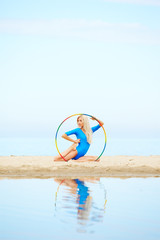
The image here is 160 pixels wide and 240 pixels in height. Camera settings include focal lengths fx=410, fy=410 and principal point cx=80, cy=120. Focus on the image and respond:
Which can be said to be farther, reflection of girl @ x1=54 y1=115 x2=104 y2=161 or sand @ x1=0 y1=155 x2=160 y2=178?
reflection of girl @ x1=54 y1=115 x2=104 y2=161

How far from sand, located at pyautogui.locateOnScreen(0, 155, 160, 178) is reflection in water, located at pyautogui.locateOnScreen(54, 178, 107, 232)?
4.56 feet

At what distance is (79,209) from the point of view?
795 cm

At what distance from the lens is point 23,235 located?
20.4 ft

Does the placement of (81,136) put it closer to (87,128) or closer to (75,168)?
(87,128)

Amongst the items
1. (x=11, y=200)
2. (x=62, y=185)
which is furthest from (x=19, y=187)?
(x=11, y=200)

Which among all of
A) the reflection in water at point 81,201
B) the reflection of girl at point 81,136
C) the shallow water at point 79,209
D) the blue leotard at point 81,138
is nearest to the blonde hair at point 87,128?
the reflection of girl at point 81,136

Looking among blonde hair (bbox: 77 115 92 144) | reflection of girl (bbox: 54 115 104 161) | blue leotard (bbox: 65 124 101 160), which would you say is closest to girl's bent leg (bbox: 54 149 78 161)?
reflection of girl (bbox: 54 115 104 161)

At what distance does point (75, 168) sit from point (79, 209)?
20.3 ft

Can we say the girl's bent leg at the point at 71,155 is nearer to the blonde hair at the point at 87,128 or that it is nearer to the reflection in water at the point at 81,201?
the blonde hair at the point at 87,128

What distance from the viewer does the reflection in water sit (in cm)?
721

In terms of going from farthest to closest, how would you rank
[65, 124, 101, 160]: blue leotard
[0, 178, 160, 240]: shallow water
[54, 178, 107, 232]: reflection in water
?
[65, 124, 101, 160]: blue leotard, [54, 178, 107, 232]: reflection in water, [0, 178, 160, 240]: shallow water

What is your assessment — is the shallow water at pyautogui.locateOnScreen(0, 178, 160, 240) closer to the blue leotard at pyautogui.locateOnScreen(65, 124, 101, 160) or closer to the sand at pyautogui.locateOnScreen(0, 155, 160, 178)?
the sand at pyautogui.locateOnScreen(0, 155, 160, 178)

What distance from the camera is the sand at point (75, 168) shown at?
1362 centimetres

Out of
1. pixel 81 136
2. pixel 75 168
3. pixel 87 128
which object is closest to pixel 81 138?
pixel 81 136
